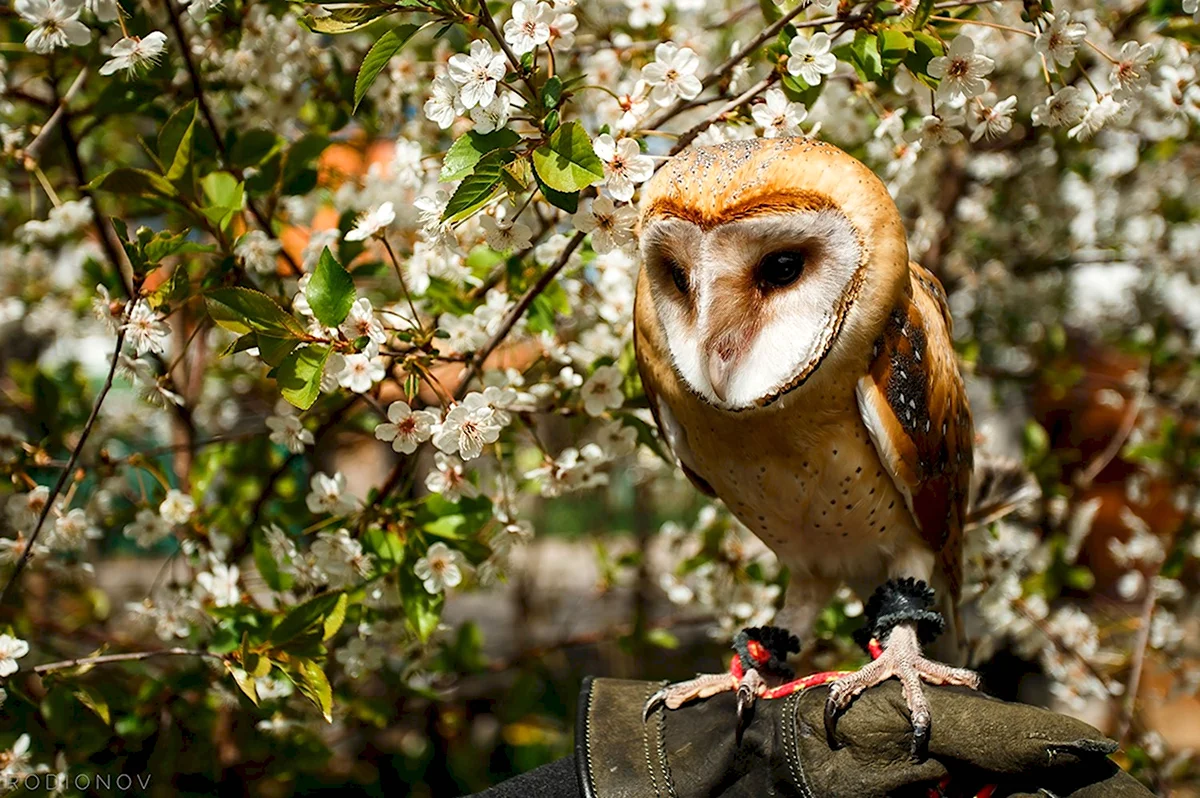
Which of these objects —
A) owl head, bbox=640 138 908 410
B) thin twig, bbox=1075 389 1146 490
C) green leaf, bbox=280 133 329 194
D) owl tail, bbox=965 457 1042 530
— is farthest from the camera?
thin twig, bbox=1075 389 1146 490

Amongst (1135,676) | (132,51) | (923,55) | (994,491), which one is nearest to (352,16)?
(132,51)

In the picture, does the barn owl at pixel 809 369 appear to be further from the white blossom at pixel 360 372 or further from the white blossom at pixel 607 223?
the white blossom at pixel 360 372

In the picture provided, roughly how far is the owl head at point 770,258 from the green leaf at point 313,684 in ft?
2.22

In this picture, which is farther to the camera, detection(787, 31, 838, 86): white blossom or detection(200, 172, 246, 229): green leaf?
detection(200, 172, 246, 229): green leaf

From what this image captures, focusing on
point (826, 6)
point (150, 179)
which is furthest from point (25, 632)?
point (826, 6)

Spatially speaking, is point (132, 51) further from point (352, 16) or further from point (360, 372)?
point (360, 372)

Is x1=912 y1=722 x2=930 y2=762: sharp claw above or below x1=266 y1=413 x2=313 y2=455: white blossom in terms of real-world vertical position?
below

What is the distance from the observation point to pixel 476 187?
3.67 ft

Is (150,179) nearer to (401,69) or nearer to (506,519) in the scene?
(401,69)

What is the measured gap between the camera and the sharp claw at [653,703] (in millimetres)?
1281

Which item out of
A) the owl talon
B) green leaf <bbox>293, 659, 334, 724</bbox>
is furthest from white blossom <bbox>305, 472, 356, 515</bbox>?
the owl talon

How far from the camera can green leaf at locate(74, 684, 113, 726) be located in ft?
4.67

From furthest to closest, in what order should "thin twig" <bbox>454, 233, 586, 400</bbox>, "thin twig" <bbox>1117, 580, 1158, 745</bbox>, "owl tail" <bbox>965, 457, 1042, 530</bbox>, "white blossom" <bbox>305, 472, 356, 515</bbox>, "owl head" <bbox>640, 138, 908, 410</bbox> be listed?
"thin twig" <bbox>1117, 580, 1158, 745</bbox> < "owl tail" <bbox>965, 457, 1042, 530</bbox> < "white blossom" <bbox>305, 472, 356, 515</bbox> < "thin twig" <bbox>454, 233, 586, 400</bbox> < "owl head" <bbox>640, 138, 908, 410</bbox>

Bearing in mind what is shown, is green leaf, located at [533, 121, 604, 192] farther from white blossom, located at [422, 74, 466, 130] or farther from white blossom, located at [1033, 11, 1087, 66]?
white blossom, located at [1033, 11, 1087, 66]
